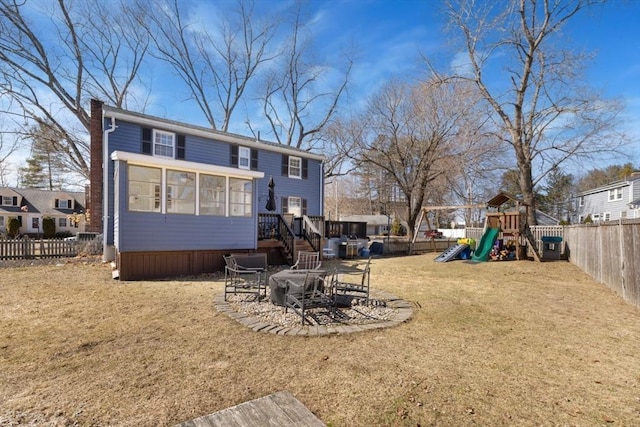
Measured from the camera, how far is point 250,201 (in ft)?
34.9

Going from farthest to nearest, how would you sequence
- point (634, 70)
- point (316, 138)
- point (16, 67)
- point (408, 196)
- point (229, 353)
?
point (316, 138) → point (408, 196) → point (16, 67) → point (634, 70) → point (229, 353)

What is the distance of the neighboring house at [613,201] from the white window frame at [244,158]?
2523cm

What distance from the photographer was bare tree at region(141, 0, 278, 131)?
2417 centimetres

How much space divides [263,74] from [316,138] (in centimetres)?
742

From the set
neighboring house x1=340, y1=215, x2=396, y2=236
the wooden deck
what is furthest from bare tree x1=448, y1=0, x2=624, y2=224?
neighboring house x1=340, y1=215, x2=396, y2=236

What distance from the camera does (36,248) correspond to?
37.3 ft

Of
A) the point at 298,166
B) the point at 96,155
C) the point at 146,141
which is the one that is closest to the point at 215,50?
the point at 298,166

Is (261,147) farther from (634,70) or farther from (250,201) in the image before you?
(634,70)

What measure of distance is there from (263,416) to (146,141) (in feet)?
43.2

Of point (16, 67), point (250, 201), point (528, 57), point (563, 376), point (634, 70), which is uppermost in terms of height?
point (16, 67)

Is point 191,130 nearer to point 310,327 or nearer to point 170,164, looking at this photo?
point 170,164

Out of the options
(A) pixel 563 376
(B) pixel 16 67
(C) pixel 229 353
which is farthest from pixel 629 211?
(B) pixel 16 67

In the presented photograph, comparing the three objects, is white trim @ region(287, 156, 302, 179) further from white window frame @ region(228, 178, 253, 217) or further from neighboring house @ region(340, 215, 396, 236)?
neighboring house @ region(340, 215, 396, 236)

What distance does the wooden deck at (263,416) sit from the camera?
2336 millimetres
